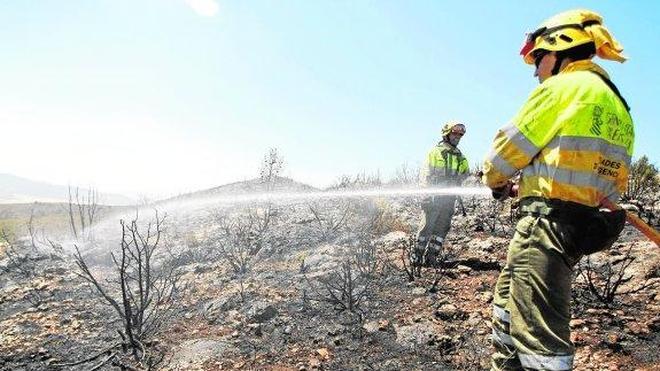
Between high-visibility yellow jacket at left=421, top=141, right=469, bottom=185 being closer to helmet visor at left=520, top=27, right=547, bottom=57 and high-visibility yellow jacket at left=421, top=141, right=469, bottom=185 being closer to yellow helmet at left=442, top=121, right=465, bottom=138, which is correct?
yellow helmet at left=442, top=121, right=465, bottom=138

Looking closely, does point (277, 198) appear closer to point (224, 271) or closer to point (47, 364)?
point (224, 271)

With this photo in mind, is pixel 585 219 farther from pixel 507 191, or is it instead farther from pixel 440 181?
pixel 440 181

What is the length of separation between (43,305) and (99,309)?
0.92 m

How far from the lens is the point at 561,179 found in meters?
2.01

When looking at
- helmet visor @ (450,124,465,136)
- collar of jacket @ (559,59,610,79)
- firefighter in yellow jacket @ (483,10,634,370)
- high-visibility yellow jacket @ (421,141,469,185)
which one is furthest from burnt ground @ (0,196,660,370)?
collar of jacket @ (559,59,610,79)

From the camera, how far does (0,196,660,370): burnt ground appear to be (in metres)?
3.72

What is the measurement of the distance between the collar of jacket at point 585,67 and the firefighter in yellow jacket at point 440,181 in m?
4.13

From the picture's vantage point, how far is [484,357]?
3537mm

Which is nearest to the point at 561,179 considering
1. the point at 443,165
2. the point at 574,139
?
the point at 574,139

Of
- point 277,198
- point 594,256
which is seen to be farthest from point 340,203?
point 594,256

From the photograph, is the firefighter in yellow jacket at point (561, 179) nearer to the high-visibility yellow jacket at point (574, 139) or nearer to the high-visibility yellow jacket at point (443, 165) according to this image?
the high-visibility yellow jacket at point (574, 139)

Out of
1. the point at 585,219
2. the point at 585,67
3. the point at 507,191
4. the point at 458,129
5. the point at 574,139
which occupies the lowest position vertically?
the point at 585,219

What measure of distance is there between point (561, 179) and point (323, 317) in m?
3.15

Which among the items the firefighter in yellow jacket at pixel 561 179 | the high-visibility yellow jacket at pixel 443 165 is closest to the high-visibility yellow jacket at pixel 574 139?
the firefighter in yellow jacket at pixel 561 179
